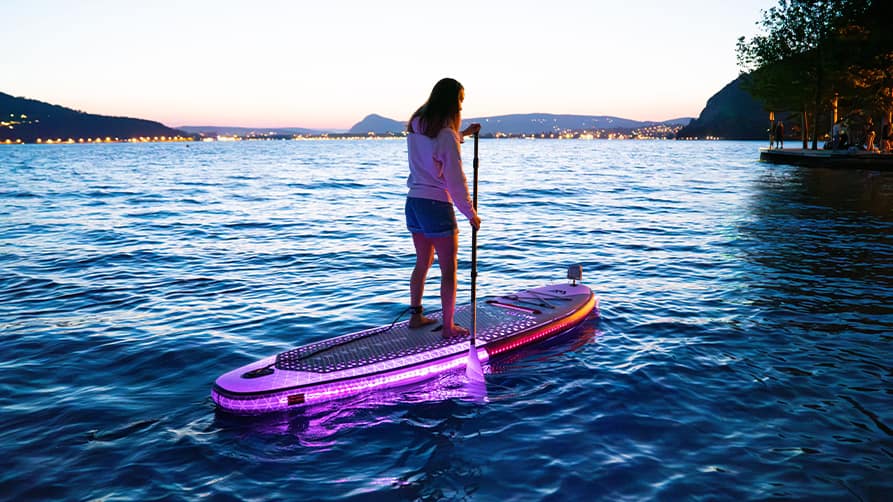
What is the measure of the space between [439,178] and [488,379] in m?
2.37

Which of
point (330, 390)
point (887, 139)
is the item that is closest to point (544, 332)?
point (330, 390)

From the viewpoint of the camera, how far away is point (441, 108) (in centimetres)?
581

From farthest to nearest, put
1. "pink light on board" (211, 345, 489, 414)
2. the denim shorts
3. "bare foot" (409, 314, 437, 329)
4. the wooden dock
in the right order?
1. the wooden dock
2. "bare foot" (409, 314, 437, 329)
3. the denim shorts
4. "pink light on board" (211, 345, 489, 414)

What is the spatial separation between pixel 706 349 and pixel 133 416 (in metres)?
6.69

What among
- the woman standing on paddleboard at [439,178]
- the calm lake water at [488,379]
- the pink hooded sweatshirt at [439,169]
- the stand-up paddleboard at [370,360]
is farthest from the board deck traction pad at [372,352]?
the pink hooded sweatshirt at [439,169]

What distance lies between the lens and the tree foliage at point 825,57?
36.8 meters

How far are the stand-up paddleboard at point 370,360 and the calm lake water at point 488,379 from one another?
0.59ft

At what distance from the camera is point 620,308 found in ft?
31.4

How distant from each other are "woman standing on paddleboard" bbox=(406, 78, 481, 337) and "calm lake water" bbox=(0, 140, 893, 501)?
4.94ft

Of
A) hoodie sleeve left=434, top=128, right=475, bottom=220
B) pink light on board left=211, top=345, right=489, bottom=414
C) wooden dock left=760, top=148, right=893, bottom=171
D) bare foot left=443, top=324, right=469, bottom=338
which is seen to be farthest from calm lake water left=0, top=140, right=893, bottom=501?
wooden dock left=760, top=148, right=893, bottom=171

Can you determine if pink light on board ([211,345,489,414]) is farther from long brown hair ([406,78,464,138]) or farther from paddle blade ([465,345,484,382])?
long brown hair ([406,78,464,138])

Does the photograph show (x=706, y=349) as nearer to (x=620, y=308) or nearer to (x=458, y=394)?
(x=620, y=308)

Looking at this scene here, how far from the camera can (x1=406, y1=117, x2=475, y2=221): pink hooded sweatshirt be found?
5.82m

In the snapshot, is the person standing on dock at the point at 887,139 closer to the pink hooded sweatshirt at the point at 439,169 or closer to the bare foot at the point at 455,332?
the bare foot at the point at 455,332
